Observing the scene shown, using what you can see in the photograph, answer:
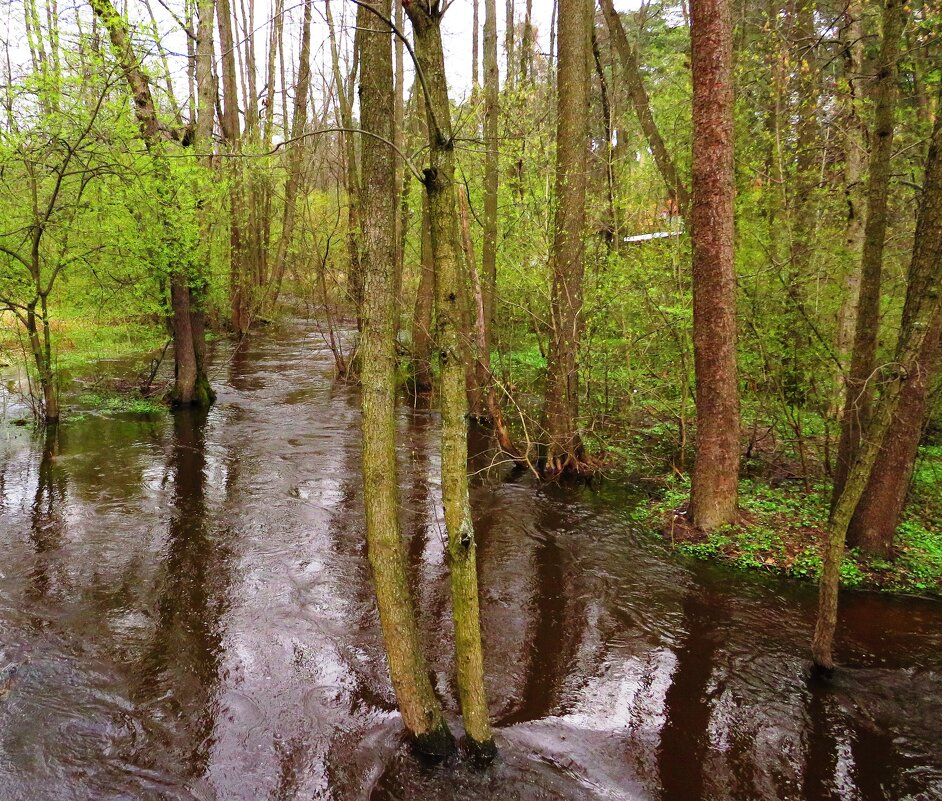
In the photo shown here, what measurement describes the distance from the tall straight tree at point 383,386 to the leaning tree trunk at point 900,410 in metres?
3.07

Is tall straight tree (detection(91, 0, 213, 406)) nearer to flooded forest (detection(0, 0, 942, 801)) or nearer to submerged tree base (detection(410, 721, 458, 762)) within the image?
flooded forest (detection(0, 0, 942, 801))

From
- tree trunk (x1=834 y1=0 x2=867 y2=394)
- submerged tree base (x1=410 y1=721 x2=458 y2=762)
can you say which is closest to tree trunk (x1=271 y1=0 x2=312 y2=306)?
tree trunk (x1=834 y1=0 x2=867 y2=394)

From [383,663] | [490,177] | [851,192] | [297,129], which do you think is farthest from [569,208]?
[297,129]

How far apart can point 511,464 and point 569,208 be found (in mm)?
4303

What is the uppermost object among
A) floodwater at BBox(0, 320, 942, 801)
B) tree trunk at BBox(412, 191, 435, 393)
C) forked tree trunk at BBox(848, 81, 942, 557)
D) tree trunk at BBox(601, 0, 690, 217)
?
tree trunk at BBox(601, 0, 690, 217)

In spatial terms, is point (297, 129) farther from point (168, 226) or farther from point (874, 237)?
point (874, 237)

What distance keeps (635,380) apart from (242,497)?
6.20m

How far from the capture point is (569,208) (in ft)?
29.1

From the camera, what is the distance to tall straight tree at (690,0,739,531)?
21.9ft

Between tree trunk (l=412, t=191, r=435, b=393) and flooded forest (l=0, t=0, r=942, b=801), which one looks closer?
flooded forest (l=0, t=0, r=942, b=801)

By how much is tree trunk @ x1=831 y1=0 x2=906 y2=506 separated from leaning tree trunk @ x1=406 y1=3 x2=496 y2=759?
4.10 metres

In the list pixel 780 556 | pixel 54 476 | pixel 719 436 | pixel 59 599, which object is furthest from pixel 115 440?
pixel 780 556

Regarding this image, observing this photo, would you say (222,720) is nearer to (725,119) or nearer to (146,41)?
(725,119)

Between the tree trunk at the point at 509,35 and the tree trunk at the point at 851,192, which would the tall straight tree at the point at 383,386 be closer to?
the tree trunk at the point at 851,192
